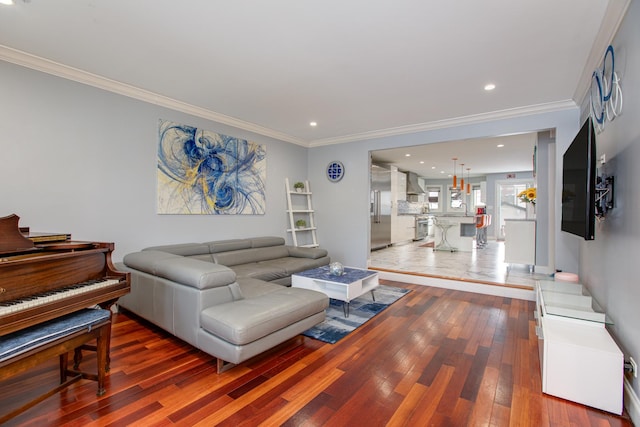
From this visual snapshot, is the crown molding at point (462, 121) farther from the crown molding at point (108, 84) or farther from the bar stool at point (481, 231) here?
the bar stool at point (481, 231)

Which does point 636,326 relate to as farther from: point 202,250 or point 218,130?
point 218,130

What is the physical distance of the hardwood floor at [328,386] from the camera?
165cm

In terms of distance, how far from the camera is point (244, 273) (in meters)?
3.48

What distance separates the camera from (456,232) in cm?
773

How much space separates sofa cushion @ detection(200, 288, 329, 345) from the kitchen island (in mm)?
6237

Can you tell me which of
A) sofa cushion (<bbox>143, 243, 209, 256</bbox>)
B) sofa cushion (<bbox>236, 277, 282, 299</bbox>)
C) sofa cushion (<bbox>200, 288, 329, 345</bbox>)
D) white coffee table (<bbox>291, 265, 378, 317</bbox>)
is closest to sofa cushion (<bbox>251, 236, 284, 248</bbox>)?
sofa cushion (<bbox>143, 243, 209, 256</bbox>)

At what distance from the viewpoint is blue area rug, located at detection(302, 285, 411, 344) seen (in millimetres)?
2744

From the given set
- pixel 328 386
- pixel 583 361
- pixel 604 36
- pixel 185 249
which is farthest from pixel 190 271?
pixel 604 36

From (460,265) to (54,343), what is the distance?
229 inches

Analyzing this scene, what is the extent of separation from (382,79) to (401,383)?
273 centimetres

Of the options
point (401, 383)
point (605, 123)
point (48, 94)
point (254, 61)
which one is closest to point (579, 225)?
point (605, 123)

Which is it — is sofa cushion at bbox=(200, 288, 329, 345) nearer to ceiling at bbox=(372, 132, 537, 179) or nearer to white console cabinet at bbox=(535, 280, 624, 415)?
white console cabinet at bbox=(535, 280, 624, 415)

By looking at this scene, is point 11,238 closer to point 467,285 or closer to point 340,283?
point 340,283

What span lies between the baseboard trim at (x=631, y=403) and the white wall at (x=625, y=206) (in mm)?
43
